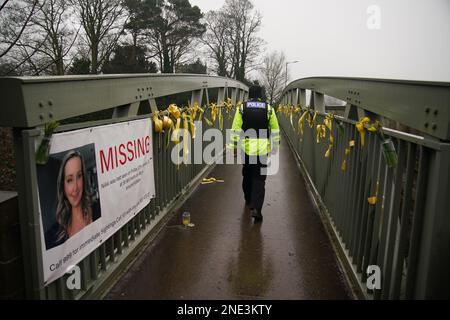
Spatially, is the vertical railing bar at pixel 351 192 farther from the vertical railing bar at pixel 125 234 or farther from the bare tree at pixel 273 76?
the bare tree at pixel 273 76

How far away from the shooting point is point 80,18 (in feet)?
81.4

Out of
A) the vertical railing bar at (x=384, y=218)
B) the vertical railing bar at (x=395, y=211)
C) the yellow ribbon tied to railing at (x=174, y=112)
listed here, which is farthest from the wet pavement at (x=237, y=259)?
the yellow ribbon tied to railing at (x=174, y=112)

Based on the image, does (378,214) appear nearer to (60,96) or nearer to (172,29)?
(60,96)

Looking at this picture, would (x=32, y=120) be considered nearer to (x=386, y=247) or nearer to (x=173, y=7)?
(x=386, y=247)

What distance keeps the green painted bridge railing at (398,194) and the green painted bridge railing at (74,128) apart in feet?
7.14

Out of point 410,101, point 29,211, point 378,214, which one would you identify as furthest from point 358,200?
point 29,211

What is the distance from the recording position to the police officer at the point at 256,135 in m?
5.09

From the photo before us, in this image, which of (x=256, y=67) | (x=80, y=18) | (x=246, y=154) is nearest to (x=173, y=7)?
(x=80, y=18)

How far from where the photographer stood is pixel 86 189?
9.37ft

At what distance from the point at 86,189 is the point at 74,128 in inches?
19.3

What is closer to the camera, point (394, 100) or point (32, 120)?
point (32, 120)

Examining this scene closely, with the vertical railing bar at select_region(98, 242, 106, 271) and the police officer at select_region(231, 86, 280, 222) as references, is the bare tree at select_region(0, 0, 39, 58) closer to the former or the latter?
the police officer at select_region(231, 86, 280, 222)

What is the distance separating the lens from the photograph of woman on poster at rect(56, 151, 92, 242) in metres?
2.53
